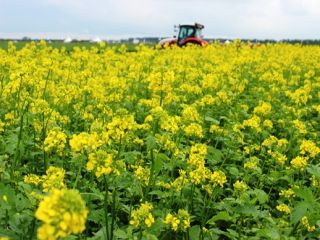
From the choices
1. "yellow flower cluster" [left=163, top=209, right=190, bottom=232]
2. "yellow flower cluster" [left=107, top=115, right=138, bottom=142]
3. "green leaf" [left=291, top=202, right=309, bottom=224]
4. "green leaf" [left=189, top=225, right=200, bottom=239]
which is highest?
"yellow flower cluster" [left=107, top=115, right=138, bottom=142]

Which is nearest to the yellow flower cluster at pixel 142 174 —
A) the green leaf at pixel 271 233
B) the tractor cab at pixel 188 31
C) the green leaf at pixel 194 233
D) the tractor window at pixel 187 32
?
the green leaf at pixel 194 233

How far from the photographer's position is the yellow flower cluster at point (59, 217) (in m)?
1.53

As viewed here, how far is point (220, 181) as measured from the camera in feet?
11.7

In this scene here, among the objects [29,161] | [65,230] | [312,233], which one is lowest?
[312,233]

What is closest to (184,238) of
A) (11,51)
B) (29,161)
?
(29,161)

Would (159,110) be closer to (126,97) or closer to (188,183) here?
(188,183)

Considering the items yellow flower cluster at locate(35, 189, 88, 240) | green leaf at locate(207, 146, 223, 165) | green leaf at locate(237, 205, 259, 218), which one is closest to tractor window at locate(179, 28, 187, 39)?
green leaf at locate(207, 146, 223, 165)

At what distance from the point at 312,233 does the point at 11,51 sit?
26.4 ft

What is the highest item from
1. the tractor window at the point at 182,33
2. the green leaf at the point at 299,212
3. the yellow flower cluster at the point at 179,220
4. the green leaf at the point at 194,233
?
the tractor window at the point at 182,33

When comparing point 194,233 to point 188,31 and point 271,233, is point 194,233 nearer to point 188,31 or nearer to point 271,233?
point 271,233

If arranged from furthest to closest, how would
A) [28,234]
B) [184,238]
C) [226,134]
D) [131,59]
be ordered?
[131,59] → [226,134] → [184,238] → [28,234]

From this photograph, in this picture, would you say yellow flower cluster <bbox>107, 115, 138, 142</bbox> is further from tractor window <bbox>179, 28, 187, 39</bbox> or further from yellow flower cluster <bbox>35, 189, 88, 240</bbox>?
tractor window <bbox>179, 28, 187, 39</bbox>

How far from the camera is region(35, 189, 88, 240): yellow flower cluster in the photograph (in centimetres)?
153

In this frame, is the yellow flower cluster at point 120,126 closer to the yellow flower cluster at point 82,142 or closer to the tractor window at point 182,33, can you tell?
the yellow flower cluster at point 82,142
